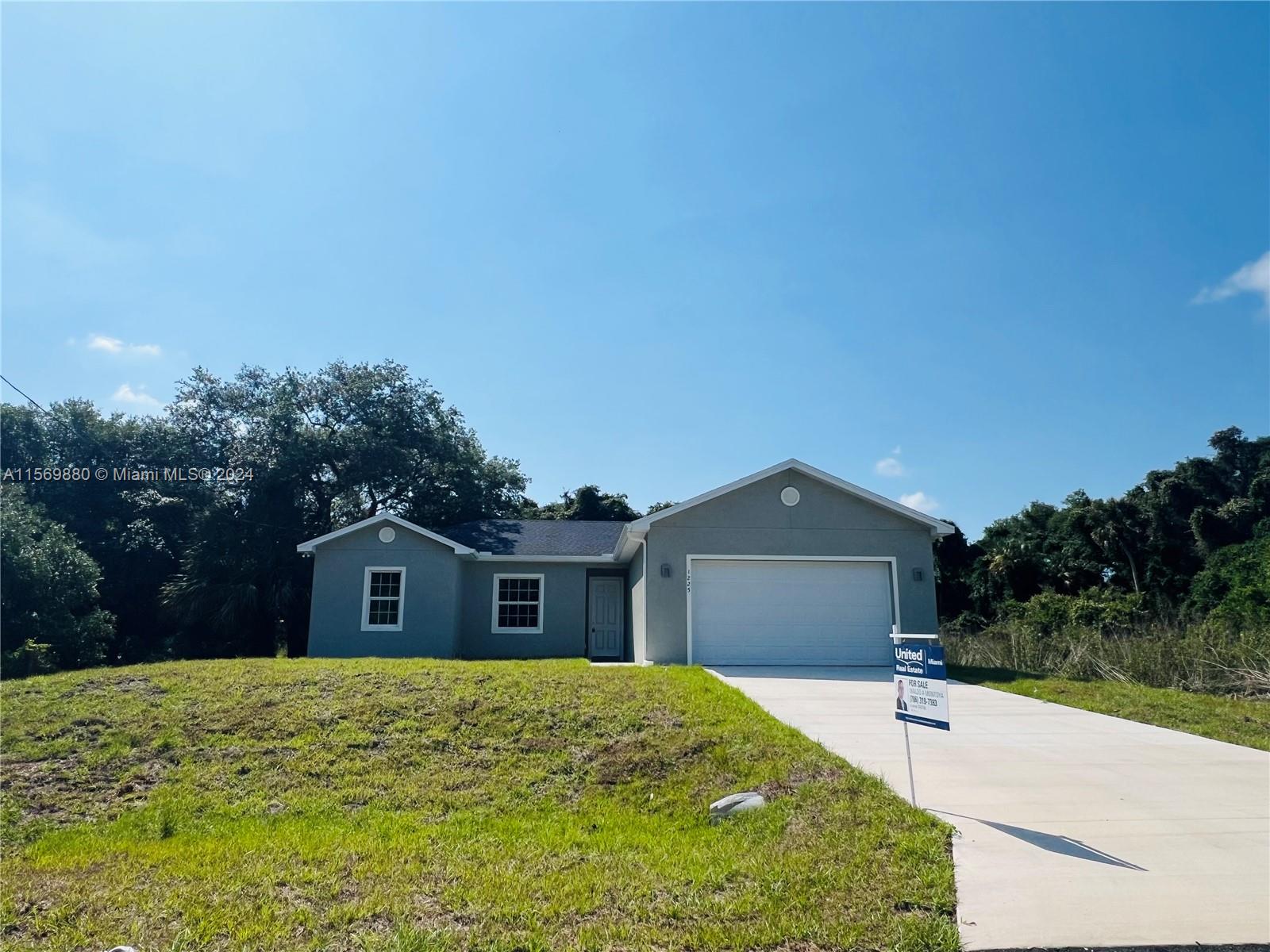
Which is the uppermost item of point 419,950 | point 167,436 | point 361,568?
point 167,436

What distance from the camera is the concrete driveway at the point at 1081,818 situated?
4.20 m

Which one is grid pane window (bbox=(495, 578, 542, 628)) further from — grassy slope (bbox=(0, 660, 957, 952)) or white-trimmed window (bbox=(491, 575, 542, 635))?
grassy slope (bbox=(0, 660, 957, 952))

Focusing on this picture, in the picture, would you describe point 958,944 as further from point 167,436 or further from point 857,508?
point 167,436

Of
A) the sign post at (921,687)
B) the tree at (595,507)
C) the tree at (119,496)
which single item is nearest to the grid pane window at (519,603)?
the tree at (119,496)

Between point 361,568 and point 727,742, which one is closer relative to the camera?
point 727,742

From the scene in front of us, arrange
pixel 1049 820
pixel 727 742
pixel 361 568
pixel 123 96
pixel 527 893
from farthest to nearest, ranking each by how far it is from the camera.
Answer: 1. pixel 361 568
2. pixel 123 96
3. pixel 727 742
4. pixel 1049 820
5. pixel 527 893

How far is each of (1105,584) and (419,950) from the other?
35.6 meters

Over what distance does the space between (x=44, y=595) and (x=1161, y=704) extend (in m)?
23.3

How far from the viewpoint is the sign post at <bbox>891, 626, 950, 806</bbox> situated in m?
6.11

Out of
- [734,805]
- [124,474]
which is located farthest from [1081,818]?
[124,474]

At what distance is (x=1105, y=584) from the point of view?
33.0 meters

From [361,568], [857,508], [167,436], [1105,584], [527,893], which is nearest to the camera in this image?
[527,893]

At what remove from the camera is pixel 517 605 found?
18.9 meters

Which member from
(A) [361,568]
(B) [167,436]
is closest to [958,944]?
(A) [361,568]
